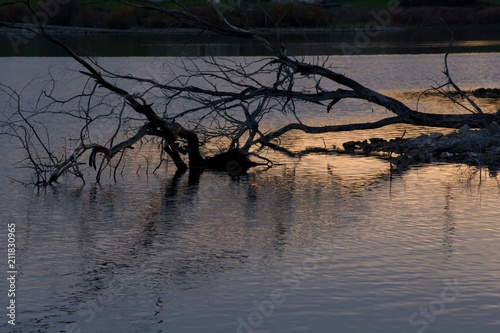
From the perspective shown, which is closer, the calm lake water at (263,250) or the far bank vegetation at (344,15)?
the calm lake water at (263,250)

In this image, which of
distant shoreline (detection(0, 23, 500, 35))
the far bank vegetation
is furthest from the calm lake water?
the far bank vegetation

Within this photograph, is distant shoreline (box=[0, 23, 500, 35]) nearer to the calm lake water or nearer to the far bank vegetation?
the far bank vegetation

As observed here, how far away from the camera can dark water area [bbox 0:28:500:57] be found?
57750mm

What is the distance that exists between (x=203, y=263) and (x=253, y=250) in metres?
0.85

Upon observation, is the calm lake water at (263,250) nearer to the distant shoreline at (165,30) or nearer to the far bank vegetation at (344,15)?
the distant shoreline at (165,30)

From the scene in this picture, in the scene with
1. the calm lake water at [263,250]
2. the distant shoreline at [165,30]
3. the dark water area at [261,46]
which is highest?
the distant shoreline at [165,30]

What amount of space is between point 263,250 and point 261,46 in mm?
53611

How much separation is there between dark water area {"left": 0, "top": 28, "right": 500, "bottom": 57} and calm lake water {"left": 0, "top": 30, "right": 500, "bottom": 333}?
3127 centimetres

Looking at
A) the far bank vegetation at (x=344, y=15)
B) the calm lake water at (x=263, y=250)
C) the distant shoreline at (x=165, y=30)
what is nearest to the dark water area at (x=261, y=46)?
the distant shoreline at (x=165, y=30)

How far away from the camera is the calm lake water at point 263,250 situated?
31.5 ft

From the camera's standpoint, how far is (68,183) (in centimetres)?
1697

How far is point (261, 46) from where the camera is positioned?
64.9 metres

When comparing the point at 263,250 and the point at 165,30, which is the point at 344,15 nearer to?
the point at 165,30

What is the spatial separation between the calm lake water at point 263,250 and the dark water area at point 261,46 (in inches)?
1231
